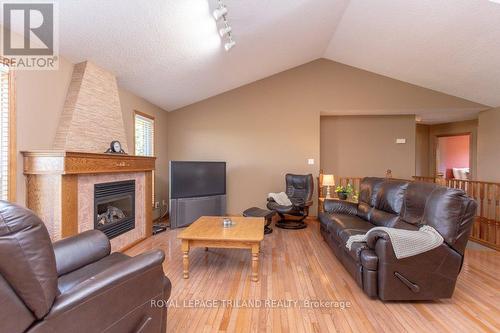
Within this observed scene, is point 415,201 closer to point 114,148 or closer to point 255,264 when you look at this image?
point 255,264

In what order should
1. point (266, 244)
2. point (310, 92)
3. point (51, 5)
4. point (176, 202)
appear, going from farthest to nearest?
1. point (310, 92)
2. point (176, 202)
3. point (266, 244)
4. point (51, 5)

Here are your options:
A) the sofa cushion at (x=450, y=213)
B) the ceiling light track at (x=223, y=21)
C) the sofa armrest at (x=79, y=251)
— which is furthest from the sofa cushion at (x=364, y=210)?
the sofa armrest at (x=79, y=251)

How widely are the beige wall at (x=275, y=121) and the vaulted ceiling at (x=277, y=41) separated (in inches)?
Answer: 13.1

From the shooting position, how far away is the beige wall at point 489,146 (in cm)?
475

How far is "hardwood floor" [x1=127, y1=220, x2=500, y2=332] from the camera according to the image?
180 centimetres

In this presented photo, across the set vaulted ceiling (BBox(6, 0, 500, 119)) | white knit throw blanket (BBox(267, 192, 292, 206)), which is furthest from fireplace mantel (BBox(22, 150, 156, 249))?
white knit throw blanket (BBox(267, 192, 292, 206))

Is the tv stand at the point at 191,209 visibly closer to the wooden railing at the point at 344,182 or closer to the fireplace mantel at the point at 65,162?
the fireplace mantel at the point at 65,162

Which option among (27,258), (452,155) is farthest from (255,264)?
(452,155)

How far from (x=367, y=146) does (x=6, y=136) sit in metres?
6.11

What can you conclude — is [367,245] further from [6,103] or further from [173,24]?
[6,103]

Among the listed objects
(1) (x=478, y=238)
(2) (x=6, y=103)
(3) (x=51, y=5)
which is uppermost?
(3) (x=51, y=5)

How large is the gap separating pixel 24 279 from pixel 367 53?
17.6 ft

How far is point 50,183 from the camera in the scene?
2.34 meters

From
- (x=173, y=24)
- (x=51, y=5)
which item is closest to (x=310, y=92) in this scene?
(x=173, y=24)
